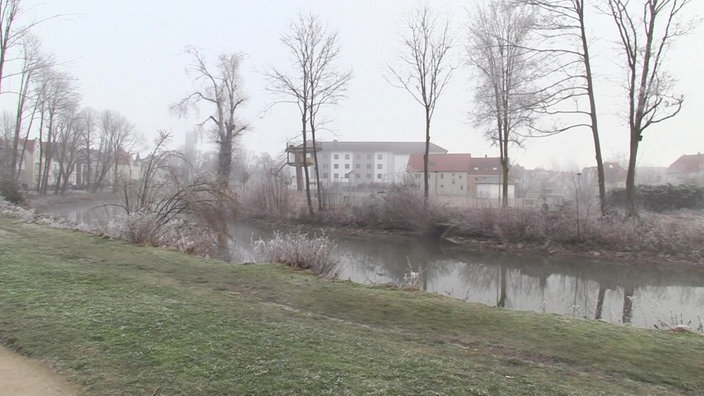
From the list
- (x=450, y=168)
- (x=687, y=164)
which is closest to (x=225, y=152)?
(x=450, y=168)

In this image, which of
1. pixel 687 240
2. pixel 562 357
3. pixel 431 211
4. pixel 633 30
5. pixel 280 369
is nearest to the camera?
pixel 280 369

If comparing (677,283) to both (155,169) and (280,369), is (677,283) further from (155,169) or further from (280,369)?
(155,169)

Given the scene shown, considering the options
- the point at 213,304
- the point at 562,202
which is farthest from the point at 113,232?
the point at 562,202

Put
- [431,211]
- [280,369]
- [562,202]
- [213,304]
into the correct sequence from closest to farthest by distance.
→ 1. [280,369]
2. [213,304]
3. [562,202]
4. [431,211]

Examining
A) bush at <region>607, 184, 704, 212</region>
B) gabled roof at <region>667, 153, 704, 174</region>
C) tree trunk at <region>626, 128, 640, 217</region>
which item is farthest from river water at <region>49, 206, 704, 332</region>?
gabled roof at <region>667, 153, 704, 174</region>

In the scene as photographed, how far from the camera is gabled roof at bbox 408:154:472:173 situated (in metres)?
70.1

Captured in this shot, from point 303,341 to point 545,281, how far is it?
12361 mm

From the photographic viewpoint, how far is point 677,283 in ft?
46.6

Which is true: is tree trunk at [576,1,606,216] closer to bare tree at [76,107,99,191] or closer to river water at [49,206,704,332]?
river water at [49,206,704,332]

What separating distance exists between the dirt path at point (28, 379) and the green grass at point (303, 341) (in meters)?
0.09

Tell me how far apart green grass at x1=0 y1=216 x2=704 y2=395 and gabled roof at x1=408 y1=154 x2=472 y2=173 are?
208ft

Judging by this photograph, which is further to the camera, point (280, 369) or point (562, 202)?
point (562, 202)

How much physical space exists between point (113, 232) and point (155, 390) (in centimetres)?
1168

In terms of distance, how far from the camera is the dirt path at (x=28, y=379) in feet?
10.7
